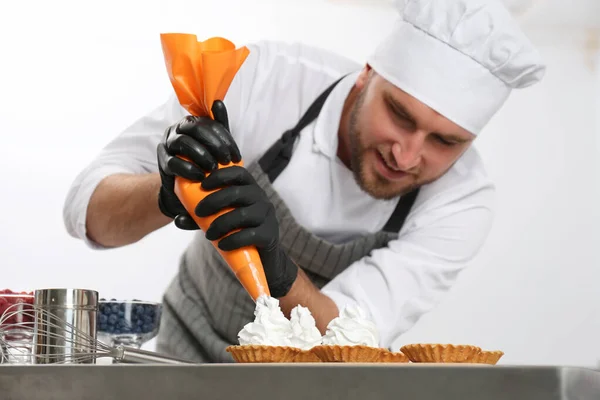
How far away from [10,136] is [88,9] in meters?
0.42

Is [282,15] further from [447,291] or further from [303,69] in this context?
[447,291]

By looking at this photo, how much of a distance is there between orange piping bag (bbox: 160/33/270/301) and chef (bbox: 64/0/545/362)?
66 centimetres

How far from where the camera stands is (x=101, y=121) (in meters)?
2.10

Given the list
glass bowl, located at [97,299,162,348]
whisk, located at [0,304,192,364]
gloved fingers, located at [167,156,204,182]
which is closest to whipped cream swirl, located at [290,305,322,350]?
whisk, located at [0,304,192,364]

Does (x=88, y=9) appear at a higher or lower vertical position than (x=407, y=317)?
higher

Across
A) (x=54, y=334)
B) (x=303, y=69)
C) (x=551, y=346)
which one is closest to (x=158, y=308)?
(x=54, y=334)

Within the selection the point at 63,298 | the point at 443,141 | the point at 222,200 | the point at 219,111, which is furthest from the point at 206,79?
the point at 443,141

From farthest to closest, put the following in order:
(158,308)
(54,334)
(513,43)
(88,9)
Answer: (88,9)
(513,43)
(158,308)
(54,334)

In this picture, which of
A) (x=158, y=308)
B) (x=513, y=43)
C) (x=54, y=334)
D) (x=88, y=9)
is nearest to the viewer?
(x=54, y=334)

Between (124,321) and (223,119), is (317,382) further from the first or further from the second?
(124,321)

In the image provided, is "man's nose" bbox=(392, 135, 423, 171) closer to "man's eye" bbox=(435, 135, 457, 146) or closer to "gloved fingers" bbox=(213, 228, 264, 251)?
"man's eye" bbox=(435, 135, 457, 146)

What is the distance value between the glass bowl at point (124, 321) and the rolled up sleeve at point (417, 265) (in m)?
0.57

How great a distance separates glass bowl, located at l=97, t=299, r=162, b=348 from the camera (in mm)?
1530

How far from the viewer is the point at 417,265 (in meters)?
2.07
